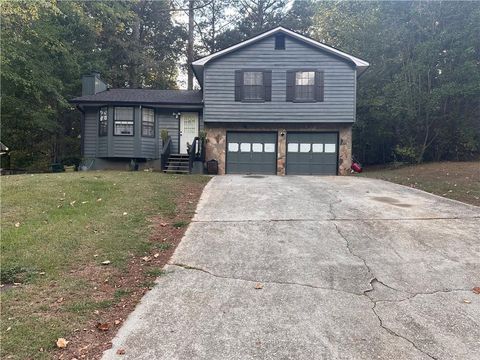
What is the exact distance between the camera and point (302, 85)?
1739 cm

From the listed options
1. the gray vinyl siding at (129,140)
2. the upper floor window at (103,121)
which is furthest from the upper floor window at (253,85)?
the upper floor window at (103,121)

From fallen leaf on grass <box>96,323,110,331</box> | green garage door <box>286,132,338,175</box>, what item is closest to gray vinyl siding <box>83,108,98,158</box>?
green garage door <box>286,132,338,175</box>

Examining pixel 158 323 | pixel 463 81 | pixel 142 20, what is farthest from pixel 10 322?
pixel 142 20

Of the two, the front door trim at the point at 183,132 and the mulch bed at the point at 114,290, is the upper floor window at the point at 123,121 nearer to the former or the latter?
the front door trim at the point at 183,132

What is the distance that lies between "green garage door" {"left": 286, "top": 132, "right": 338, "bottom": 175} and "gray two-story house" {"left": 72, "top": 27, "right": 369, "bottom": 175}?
47mm

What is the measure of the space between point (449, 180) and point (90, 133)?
15.9 meters

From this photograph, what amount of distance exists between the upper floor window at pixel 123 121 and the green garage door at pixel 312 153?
7.54m

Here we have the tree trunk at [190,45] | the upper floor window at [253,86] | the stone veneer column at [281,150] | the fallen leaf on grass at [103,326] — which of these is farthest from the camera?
the tree trunk at [190,45]

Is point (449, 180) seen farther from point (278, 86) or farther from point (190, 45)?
point (190, 45)

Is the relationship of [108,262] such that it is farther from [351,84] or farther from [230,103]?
[351,84]

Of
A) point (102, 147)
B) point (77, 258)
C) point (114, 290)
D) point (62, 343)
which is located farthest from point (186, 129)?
point (62, 343)

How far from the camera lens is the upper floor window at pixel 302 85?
1730 centimetres

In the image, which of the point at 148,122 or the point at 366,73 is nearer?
the point at 148,122

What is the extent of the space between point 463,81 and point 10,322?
2017cm
